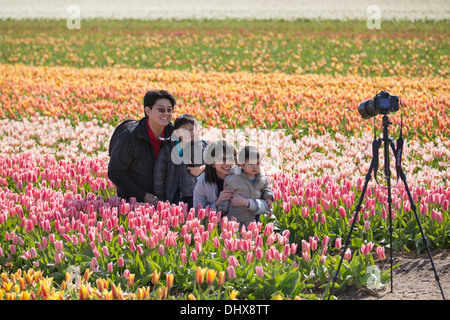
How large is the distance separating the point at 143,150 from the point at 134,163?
0.20 metres

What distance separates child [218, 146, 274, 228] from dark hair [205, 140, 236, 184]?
172mm

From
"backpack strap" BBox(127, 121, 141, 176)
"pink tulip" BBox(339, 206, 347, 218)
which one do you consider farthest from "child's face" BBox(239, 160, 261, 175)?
"backpack strap" BBox(127, 121, 141, 176)

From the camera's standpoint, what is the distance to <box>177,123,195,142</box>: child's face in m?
6.89

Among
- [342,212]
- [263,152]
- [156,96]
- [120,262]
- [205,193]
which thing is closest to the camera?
[120,262]

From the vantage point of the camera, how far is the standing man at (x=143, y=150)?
271 inches

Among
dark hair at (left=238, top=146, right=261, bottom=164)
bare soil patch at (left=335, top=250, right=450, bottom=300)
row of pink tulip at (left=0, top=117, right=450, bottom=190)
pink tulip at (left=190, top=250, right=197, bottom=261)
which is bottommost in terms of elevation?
bare soil patch at (left=335, top=250, right=450, bottom=300)

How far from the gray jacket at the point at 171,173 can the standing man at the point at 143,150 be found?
15cm

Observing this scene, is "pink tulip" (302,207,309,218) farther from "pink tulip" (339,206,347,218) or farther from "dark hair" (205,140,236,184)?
"dark hair" (205,140,236,184)

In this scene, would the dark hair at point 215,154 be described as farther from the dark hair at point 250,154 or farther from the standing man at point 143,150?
the standing man at point 143,150

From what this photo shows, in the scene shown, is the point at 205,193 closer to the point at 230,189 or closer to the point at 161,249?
the point at 230,189

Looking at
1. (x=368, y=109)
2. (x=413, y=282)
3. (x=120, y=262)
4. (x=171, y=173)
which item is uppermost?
(x=368, y=109)

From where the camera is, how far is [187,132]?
6938 millimetres

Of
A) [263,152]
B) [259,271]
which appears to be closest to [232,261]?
[259,271]
